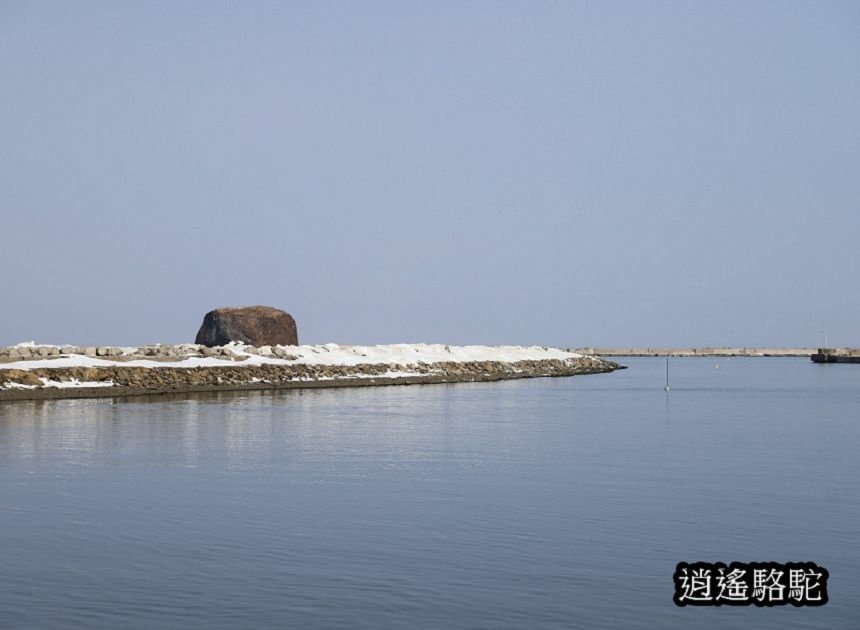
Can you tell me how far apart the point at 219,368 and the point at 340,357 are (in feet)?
56.8

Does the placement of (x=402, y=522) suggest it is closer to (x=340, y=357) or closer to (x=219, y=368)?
(x=219, y=368)

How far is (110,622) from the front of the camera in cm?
993

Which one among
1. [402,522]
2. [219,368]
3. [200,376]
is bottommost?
[402,522]

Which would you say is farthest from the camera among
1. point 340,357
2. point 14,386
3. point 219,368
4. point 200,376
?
point 340,357

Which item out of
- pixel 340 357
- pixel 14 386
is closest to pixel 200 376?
pixel 14 386

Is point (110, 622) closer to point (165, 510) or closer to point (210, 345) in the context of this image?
point (165, 510)

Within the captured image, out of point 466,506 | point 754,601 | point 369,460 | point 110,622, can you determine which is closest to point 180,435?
point 369,460

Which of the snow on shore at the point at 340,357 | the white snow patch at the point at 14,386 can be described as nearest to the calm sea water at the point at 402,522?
the white snow patch at the point at 14,386

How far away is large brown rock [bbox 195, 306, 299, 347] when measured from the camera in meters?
73.3

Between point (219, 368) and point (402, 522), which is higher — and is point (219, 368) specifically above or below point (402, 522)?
above

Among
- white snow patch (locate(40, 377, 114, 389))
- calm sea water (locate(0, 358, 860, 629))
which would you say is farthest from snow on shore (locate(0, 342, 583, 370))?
calm sea water (locate(0, 358, 860, 629))

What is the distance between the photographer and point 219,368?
56.0m

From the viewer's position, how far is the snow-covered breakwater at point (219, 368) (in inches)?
1809

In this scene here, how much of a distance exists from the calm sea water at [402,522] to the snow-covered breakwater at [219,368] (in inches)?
523
